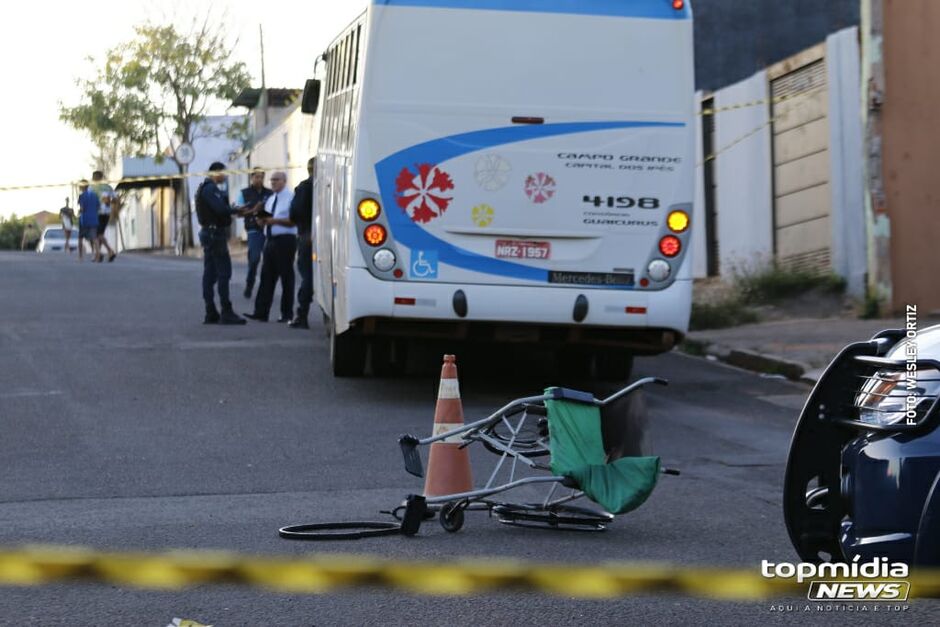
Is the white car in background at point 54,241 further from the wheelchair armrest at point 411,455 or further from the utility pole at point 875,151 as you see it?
the wheelchair armrest at point 411,455

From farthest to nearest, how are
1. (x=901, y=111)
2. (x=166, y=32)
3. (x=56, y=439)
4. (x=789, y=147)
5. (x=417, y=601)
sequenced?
(x=166, y=32) < (x=789, y=147) < (x=901, y=111) < (x=56, y=439) < (x=417, y=601)

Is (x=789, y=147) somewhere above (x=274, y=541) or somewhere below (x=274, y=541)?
above

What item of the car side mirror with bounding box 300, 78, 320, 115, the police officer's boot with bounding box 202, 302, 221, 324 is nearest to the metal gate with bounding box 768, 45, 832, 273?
the car side mirror with bounding box 300, 78, 320, 115

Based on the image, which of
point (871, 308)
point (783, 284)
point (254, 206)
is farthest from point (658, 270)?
point (254, 206)

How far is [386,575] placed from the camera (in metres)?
4.00

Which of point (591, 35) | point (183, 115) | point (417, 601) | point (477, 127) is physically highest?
point (183, 115)

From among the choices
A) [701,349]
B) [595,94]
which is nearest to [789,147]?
[701,349]

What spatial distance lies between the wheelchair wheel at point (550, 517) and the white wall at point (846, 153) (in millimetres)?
11734

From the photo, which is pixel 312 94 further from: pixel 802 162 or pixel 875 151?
pixel 802 162

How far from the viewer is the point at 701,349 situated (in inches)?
642

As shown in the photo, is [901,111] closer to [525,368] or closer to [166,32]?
[525,368]

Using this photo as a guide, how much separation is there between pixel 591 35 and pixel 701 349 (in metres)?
5.74

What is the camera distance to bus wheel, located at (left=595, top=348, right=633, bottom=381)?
13086 mm

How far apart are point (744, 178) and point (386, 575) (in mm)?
17976
